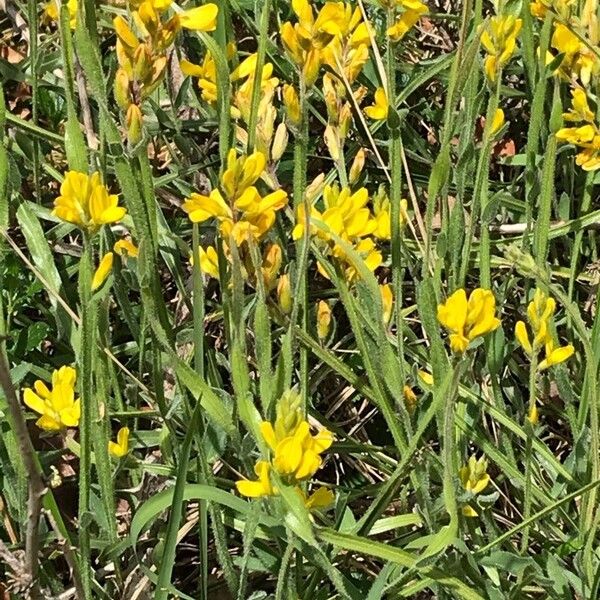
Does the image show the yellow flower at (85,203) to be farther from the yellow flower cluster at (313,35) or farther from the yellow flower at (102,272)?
the yellow flower cluster at (313,35)

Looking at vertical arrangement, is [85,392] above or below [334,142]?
below

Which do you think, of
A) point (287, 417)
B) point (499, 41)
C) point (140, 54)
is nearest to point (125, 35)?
point (140, 54)

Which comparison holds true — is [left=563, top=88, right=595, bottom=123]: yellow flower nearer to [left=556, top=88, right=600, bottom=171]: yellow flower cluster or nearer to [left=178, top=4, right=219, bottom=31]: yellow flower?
[left=556, top=88, right=600, bottom=171]: yellow flower cluster

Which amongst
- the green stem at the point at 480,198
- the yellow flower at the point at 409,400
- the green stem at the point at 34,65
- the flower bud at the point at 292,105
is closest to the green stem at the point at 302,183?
the flower bud at the point at 292,105

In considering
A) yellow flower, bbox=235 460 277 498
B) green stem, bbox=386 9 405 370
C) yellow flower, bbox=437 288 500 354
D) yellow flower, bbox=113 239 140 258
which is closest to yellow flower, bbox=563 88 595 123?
green stem, bbox=386 9 405 370

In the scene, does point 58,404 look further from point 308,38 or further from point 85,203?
point 308,38

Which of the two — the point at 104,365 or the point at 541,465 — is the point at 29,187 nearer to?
the point at 104,365
